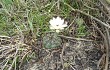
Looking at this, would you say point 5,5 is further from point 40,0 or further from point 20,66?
point 20,66

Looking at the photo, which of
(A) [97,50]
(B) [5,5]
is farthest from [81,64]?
(B) [5,5]

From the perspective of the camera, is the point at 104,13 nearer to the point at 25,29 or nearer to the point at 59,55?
the point at 59,55

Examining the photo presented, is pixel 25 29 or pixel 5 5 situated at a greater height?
pixel 5 5

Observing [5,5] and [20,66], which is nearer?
[20,66]

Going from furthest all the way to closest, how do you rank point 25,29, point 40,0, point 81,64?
1. point 40,0
2. point 25,29
3. point 81,64

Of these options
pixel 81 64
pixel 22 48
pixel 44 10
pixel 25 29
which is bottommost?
pixel 81 64

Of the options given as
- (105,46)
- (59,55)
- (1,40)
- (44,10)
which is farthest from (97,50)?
(1,40)

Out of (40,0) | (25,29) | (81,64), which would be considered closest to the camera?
(81,64)
